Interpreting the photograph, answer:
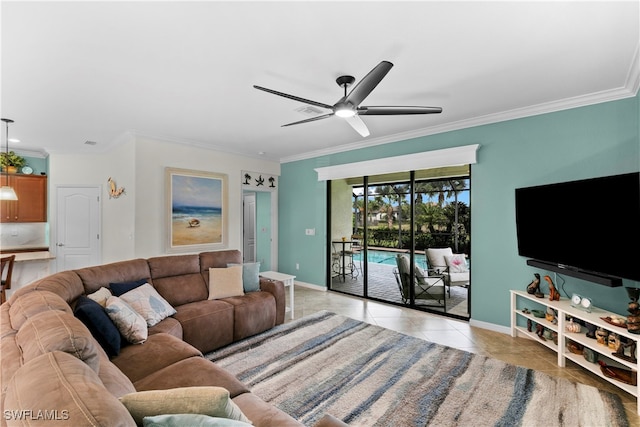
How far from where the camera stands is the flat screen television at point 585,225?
2305 millimetres

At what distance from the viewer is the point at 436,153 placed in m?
4.07

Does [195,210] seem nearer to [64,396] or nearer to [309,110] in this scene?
[309,110]

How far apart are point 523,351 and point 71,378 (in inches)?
147

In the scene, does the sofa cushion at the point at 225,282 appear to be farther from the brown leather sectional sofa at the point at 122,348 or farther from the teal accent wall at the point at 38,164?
the teal accent wall at the point at 38,164

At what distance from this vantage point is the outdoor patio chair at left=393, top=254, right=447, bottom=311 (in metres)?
4.35

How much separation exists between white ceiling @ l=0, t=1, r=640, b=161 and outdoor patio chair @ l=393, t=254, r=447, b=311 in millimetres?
2188

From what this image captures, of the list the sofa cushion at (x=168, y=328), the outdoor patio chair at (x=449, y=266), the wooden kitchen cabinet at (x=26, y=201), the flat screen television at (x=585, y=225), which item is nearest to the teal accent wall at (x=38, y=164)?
the wooden kitchen cabinet at (x=26, y=201)

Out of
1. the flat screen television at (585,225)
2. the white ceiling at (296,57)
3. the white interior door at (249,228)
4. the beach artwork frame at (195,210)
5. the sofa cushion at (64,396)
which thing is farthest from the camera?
the white interior door at (249,228)

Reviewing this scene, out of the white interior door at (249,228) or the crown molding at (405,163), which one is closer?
the crown molding at (405,163)

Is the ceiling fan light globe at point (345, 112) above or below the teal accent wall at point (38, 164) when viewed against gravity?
below

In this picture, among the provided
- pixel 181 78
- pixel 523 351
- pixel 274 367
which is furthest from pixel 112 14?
pixel 523 351

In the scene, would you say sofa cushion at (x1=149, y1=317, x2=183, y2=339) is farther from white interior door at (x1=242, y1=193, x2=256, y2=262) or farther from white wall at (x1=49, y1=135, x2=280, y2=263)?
white interior door at (x1=242, y1=193, x2=256, y2=262)

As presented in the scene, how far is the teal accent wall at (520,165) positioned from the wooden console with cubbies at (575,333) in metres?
0.16

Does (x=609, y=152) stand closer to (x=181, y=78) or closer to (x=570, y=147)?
(x=570, y=147)
